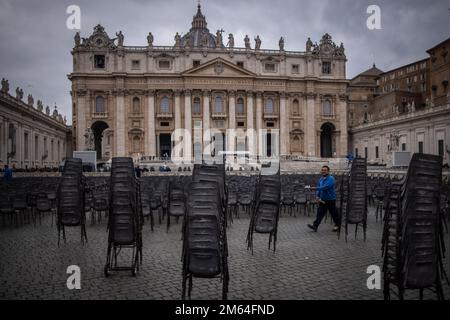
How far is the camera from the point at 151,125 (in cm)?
5472

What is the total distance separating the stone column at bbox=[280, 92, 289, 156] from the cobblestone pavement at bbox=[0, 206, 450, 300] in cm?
4710

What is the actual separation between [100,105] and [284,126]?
91.6 feet

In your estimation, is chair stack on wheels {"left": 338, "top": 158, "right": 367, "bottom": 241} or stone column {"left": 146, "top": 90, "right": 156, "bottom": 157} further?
stone column {"left": 146, "top": 90, "right": 156, "bottom": 157}

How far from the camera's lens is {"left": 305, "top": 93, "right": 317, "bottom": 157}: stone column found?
5791cm

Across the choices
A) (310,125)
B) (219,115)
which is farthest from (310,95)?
(219,115)

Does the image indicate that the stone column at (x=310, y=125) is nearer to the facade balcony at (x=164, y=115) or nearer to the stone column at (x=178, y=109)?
the stone column at (x=178, y=109)

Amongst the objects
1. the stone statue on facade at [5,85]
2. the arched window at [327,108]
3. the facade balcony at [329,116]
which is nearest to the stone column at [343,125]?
the facade balcony at [329,116]

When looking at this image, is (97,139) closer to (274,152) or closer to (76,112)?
(76,112)

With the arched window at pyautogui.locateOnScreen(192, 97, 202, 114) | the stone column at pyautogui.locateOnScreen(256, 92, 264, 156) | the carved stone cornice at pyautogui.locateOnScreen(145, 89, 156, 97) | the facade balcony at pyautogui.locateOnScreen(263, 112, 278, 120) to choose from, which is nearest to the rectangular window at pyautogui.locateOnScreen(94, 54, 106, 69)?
the carved stone cornice at pyautogui.locateOnScreen(145, 89, 156, 97)

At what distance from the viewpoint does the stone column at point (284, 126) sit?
188 feet

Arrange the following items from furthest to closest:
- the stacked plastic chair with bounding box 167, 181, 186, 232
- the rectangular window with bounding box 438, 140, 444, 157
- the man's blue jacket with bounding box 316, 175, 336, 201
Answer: the rectangular window with bounding box 438, 140, 444, 157
the stacked plastic chair with bounding box 167, 181, 186, 232
the man's blue jacket with bounding box 316, 175, 336, 201

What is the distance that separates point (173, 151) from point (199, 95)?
934 cm

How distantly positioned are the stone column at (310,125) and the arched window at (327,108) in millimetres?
2576

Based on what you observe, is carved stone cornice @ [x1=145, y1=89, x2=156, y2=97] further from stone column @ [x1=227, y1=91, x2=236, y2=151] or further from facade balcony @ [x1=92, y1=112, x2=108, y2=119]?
stone column @ [x1=227, y1=91, x2=236, y2=151]
